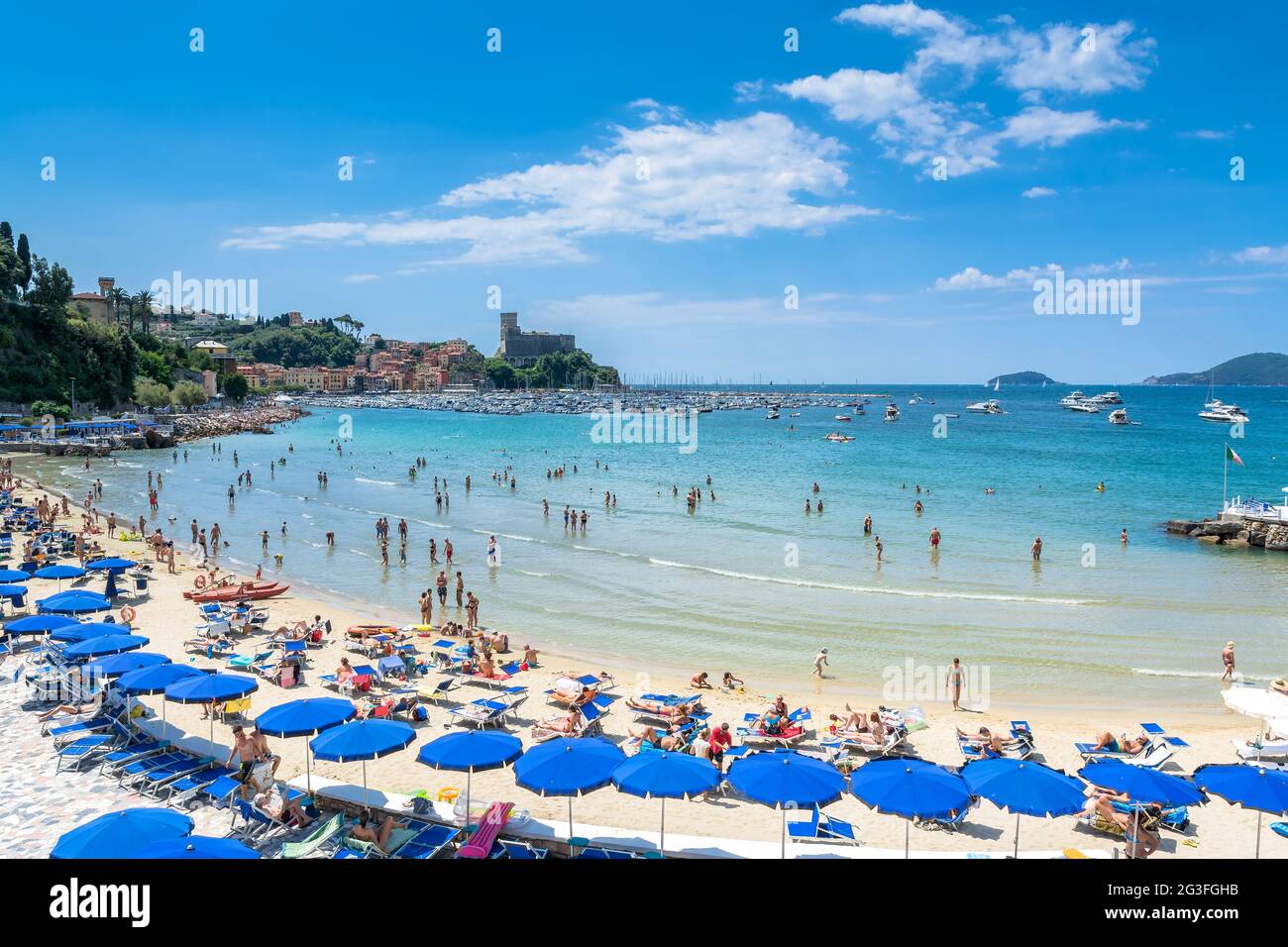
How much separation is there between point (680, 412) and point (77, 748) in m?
130

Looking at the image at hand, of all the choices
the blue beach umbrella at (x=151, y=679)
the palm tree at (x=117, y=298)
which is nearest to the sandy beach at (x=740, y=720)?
the blue beach umbrella at (x=151, y=679)

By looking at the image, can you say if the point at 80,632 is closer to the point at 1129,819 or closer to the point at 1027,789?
the point at 1027,789

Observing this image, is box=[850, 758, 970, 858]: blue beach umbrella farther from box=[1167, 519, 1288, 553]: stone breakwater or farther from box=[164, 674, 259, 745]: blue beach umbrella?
box=[1167, 519, 1288, 553]: stone breakwater

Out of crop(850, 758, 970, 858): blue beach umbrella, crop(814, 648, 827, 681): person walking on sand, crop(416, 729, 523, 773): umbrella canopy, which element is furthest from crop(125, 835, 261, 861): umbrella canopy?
crop(814, 648, 827, 681): person walking on sand

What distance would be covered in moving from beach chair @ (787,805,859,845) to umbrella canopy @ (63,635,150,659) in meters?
10.4

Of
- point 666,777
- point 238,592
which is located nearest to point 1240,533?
point 666,777

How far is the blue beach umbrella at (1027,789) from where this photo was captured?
8.26 meters

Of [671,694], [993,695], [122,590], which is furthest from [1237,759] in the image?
[122,590]

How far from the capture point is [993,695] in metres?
16.2

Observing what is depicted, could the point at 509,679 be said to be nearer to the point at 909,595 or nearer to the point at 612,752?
the point at 612,752

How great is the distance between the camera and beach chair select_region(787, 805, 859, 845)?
31.3 feet

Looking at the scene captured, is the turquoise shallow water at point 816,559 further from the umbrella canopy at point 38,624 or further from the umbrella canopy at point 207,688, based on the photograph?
the umbrella canopy at point 38,624

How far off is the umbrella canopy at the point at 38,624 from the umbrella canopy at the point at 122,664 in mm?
2858

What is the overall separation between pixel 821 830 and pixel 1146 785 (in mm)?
3537
